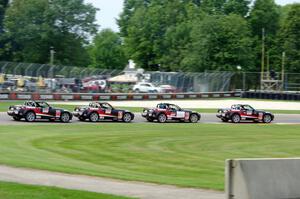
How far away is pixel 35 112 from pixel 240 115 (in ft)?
40.2

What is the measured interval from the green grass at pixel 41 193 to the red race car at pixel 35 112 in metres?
22.8

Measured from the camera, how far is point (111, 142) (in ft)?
80.2

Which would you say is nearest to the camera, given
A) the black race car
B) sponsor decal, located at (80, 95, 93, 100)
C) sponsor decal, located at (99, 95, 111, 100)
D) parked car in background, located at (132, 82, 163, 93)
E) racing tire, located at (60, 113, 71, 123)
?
racing tire, located at (60, 113, 71, 123)

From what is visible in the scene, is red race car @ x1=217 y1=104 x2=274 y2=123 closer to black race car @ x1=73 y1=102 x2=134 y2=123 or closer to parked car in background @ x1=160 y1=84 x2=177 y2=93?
black race car @ x1=73 y1=102 x2=134 y2=123

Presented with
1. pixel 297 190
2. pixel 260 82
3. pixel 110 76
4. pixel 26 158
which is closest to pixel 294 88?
pixel 260 82

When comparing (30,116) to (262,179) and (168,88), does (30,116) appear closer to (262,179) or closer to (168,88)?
(262,179)

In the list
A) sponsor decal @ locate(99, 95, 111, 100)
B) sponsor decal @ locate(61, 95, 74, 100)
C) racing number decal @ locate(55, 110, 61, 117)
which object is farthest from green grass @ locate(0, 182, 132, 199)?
sponsor decal @ locate(99, 95, 111, 100)

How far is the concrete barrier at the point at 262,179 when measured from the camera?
10.0 meters

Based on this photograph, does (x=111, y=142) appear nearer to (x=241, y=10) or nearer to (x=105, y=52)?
(x=241, y=10)

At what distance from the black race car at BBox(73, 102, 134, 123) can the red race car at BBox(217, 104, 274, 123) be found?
19.8 ft

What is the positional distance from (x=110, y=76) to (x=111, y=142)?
4691cm

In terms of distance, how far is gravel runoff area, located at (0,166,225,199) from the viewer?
463 inches

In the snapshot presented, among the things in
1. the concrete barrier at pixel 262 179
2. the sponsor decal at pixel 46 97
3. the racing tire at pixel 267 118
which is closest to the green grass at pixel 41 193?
the concrete barrier at pixel 262 179

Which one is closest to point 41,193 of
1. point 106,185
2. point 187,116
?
point 106,185
